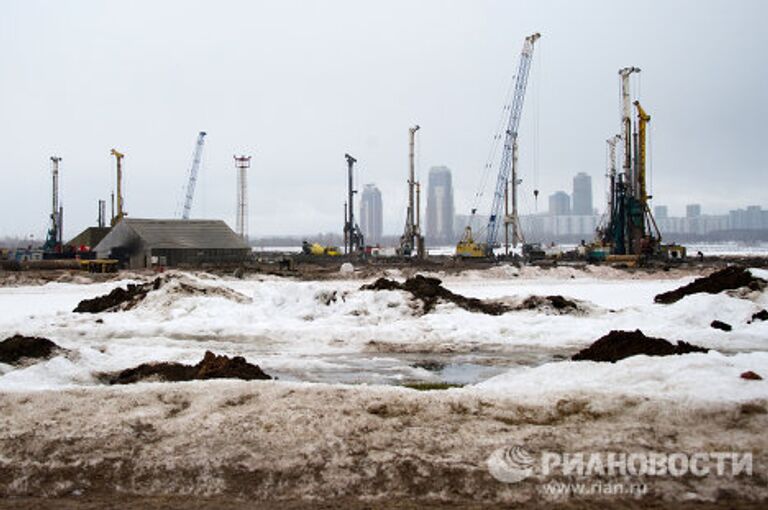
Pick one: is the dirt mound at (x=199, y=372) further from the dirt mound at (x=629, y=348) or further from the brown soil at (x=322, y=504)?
the dirt mound at (x=629, y=348)

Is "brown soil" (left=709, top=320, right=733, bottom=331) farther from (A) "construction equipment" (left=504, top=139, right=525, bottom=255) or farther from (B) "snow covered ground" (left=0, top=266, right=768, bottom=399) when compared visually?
(A) "construction equipment" (left=504, top=139, right=525, bottom=255)

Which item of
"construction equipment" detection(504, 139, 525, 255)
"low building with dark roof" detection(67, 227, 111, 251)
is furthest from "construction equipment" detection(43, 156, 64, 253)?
"construction equipment" detection(504, 139, 525, 255)

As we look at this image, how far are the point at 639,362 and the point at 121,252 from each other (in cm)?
6074

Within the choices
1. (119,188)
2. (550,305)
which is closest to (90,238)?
(119,188)

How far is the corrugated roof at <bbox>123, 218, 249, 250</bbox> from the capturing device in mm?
62531

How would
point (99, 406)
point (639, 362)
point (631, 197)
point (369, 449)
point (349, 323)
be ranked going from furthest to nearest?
1. point (631, 197)
2. point (349, 323)
3. point (639, 362)
4. point (99, 406)
5. point (369, 449)

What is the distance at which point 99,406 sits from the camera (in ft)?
24.0

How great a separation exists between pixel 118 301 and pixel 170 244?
40.6 meters

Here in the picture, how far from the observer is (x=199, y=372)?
10.1 metres

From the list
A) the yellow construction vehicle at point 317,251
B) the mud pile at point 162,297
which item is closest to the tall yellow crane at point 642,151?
the yellow construction vehicle at point 317,251

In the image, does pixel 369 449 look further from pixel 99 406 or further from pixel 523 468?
pixel 99 406

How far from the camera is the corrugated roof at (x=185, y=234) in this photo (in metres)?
62.5

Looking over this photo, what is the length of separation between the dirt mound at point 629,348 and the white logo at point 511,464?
178 inches

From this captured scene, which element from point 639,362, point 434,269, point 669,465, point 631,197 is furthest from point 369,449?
point 631,197
